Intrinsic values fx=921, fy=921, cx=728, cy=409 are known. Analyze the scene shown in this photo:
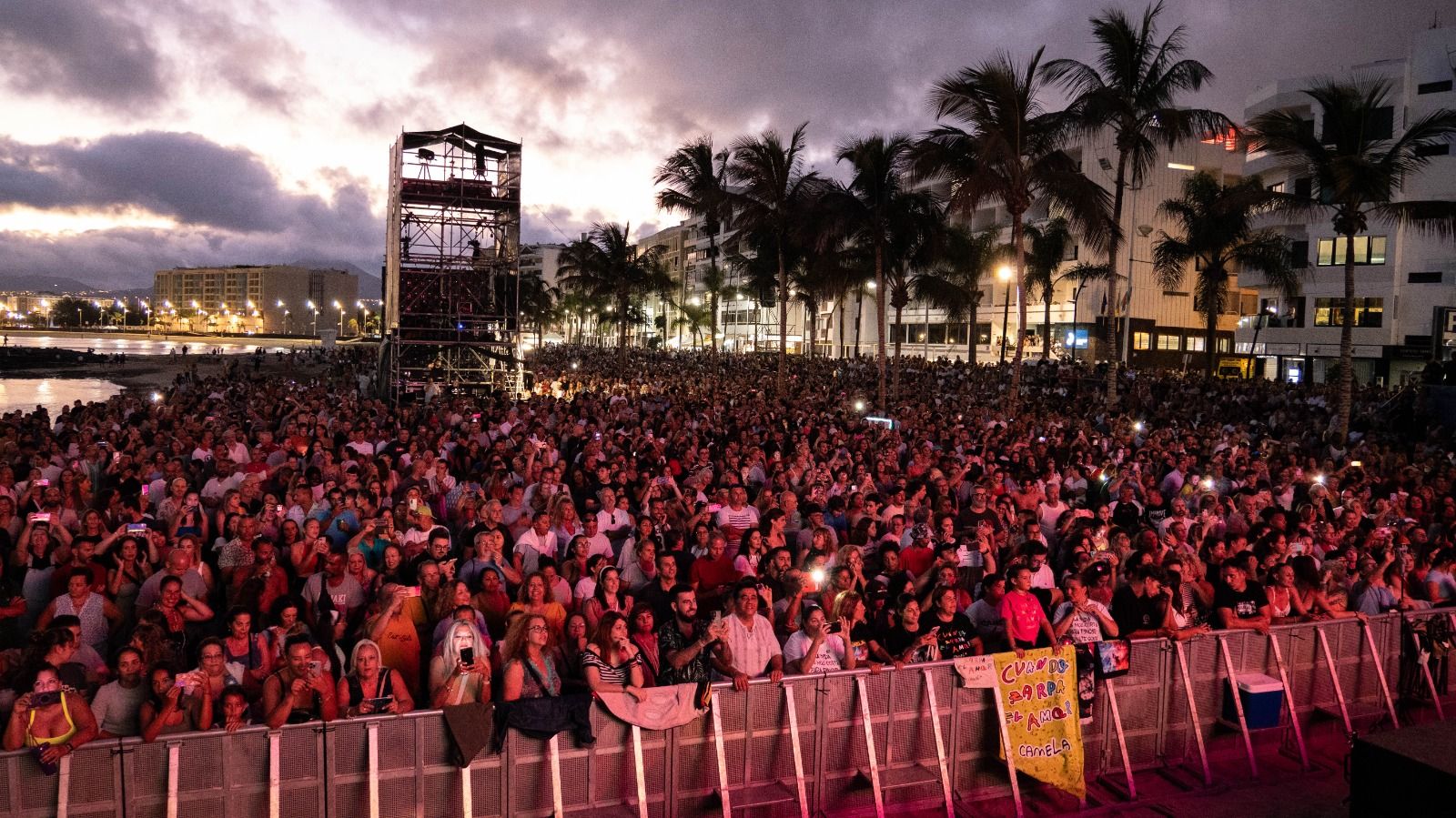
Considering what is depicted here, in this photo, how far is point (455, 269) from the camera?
2764cm

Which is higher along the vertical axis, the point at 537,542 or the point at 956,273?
the point at 956,273

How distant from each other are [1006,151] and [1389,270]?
28.8m

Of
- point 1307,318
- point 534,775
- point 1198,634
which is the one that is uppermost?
point 1307,318

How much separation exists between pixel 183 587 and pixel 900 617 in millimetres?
4793

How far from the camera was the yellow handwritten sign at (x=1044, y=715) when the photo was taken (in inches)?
233

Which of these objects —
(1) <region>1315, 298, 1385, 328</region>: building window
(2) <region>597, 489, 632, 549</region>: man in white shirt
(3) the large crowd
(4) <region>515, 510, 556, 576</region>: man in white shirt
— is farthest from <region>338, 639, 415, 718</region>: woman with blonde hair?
(1) <region>1315, 298, 1385, 328</region>: building window

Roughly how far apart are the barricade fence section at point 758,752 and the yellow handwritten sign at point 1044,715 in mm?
159

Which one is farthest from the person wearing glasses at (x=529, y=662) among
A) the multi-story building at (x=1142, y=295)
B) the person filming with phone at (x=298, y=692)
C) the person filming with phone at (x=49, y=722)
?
the multi-story building at (x=1142, y=295)

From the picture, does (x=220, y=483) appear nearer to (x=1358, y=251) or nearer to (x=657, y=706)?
(x=657, y=706)

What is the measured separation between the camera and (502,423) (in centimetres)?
1528

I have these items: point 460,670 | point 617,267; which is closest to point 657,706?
point 460,670

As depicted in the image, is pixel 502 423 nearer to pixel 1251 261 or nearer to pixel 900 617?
pixel 900 617

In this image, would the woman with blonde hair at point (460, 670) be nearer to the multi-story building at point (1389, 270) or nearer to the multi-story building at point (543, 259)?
the multi-story building at point (1389, 270)

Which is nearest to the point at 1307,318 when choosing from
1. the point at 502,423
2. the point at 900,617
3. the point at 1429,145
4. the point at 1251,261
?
the point at 1251,261
